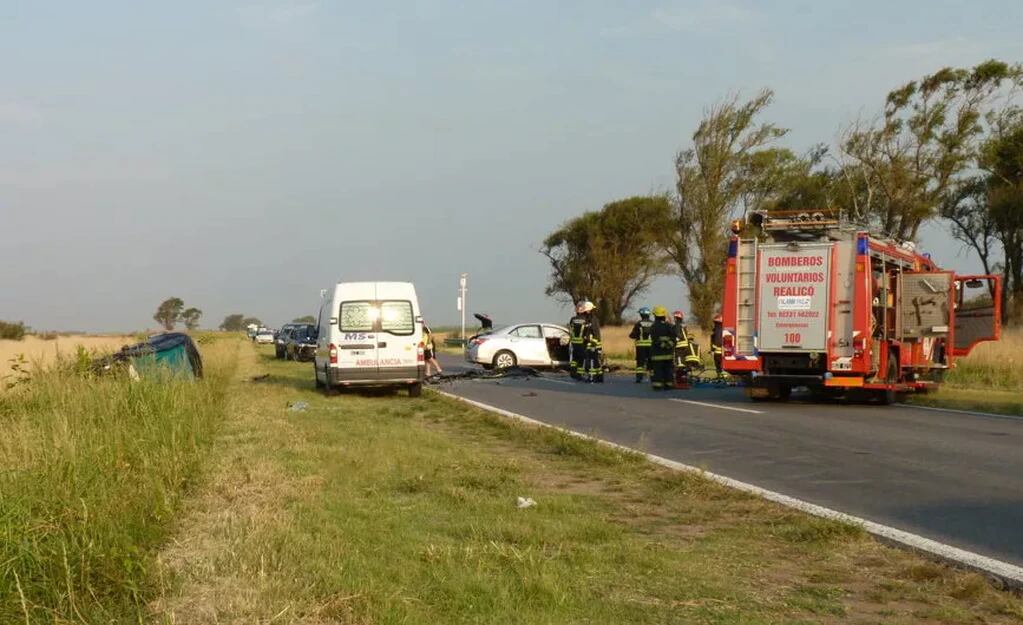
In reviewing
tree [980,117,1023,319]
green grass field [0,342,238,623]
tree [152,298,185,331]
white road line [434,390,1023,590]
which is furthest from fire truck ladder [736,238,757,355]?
tree [152,298,185,331]

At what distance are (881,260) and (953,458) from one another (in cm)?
751

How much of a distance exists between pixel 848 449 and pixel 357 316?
35.3 feet

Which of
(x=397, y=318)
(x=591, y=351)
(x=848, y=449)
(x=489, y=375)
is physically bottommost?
(x=848, y=449)

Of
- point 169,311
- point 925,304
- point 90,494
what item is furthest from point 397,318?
point 169,311

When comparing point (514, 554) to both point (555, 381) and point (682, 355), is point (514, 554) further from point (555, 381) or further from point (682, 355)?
point (555, 381)

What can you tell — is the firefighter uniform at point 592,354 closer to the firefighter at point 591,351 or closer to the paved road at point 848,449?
the firefighter at point 591,351

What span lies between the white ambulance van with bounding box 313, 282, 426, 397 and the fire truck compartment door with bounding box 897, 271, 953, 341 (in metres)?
8.97

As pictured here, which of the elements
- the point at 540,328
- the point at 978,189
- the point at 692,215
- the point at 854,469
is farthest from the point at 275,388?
the point at 978,189

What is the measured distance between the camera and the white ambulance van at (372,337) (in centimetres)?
1975

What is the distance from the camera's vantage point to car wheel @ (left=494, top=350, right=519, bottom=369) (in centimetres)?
2854

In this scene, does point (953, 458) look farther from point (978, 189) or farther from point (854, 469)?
point (978, 189)

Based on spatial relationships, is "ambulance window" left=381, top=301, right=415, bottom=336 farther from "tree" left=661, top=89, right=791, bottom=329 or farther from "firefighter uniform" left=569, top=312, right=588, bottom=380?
"tree" left=661, top=89, right=791, bottom=329

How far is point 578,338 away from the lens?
24.5 metres

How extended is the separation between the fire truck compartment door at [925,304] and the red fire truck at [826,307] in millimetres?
18
